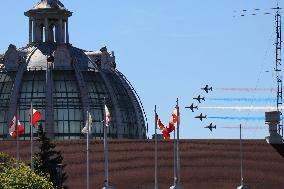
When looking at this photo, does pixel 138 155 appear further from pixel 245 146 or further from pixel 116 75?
pixel 116 75

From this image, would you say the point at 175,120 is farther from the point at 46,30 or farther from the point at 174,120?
the point at 46,30

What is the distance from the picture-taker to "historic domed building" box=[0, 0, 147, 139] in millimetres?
187625

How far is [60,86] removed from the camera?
191 metres

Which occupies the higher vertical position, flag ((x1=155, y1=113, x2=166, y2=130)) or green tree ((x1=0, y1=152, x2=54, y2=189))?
flag ((x1=155, y1=113, x2=166, y2=130))

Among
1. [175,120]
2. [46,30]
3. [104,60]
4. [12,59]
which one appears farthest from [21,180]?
[46,30]

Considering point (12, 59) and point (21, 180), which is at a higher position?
point (12, 59)

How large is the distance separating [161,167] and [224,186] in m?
5.86

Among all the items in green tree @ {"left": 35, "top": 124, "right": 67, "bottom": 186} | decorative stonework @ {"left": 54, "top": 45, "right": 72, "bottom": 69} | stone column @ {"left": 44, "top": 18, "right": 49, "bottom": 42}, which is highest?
stone column @ {"left": 44, "top": 18, "right": 49, "bottom": 42}

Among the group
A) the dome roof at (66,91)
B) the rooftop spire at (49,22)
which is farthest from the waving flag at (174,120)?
the rooftop spire at (49,22)

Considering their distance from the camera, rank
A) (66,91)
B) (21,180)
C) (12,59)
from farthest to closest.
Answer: (12,59) < (66,91) < (21,180)

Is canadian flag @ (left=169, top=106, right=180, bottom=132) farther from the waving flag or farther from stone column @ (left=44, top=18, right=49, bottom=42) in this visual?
stone column @ (left=44, top=18, right=49, bottom=42)

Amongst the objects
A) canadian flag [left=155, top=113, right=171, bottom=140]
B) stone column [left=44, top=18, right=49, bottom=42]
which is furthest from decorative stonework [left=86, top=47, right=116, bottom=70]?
canadian flag [left=155, top=113, right=171, bottom=140]

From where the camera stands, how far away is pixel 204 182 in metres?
144

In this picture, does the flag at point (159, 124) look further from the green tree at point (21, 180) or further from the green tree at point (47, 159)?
the green tree at point (21, 180)
